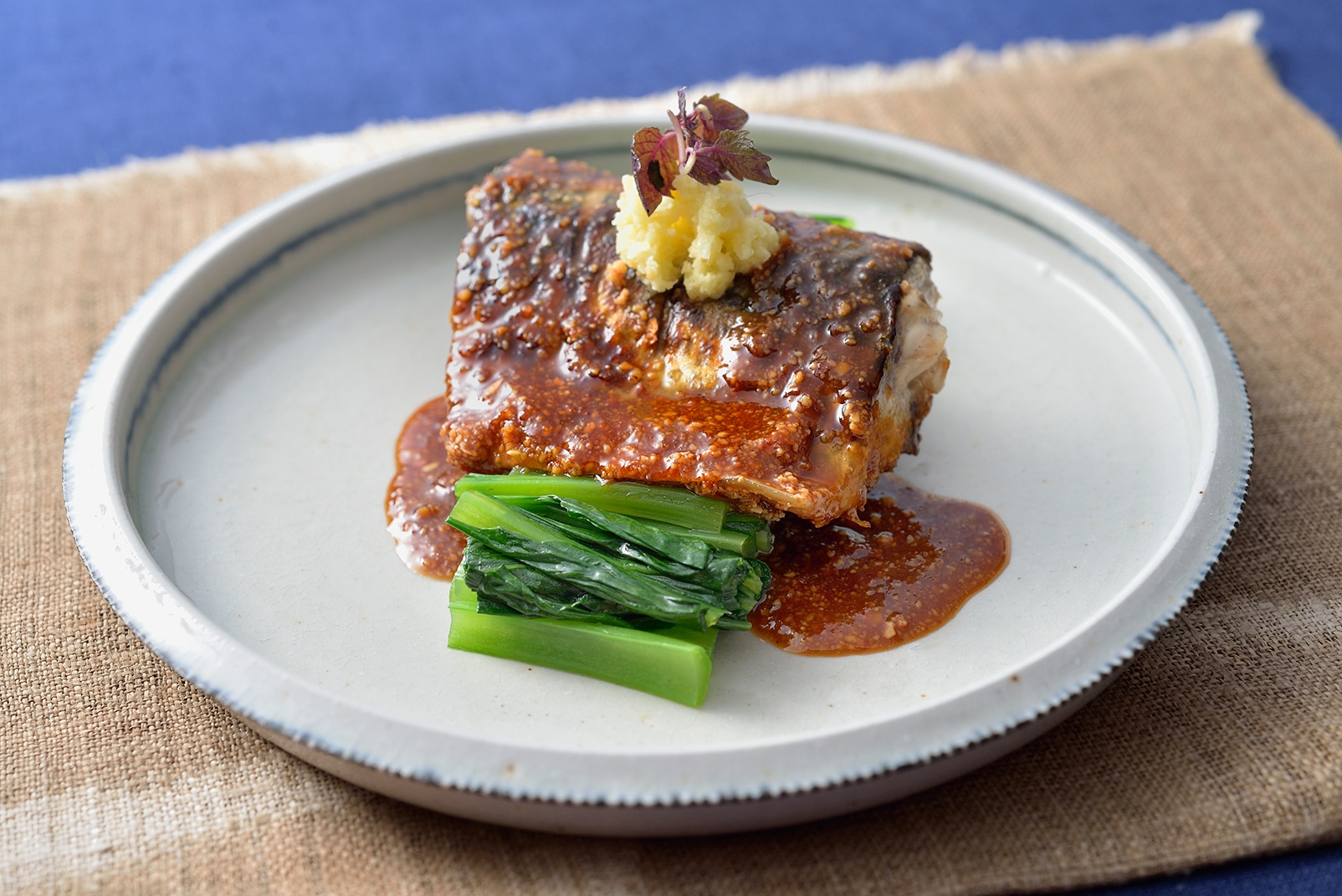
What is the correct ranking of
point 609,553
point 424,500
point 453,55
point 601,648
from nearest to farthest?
point 601,648 → point 609,553 → point 424,500 → point 453,55

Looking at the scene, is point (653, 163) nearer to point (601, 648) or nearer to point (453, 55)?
point (601, 648)

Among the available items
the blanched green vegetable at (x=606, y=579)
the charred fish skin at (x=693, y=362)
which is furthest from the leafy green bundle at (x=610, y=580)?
the charred fish skin at (x=693, y=362)

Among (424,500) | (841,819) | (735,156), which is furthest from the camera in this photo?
(424,500)

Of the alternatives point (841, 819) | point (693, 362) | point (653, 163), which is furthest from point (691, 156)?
point (841, 819)

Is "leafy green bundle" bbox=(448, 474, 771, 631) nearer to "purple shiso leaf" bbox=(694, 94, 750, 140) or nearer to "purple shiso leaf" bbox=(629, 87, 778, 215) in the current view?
"purple shiso leaf" bbox=(629, 87, 778, 215)

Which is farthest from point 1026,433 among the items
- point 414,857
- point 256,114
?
point 256,114

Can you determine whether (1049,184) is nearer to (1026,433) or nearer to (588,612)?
(1026,433)
